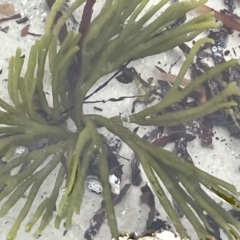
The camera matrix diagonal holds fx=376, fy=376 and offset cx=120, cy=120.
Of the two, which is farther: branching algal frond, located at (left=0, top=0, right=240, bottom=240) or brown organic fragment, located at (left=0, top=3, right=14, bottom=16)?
brown organic fragment, located at (left=0, top=3, right=14, bottom=16)

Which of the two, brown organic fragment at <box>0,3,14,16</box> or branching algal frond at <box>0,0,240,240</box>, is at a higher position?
brown organic fragment at <box>0,3,14,16</box>

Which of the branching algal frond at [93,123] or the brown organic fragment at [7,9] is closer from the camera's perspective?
the branching algal frond at [93,123]

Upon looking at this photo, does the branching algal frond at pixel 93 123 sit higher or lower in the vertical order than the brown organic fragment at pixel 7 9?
lower

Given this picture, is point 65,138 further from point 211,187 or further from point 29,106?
point 211,187
